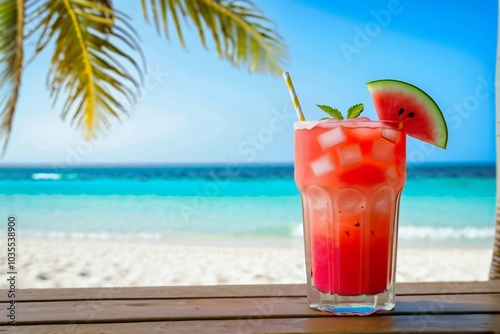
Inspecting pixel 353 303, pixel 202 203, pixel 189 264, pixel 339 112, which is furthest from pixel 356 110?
pixel 202 203

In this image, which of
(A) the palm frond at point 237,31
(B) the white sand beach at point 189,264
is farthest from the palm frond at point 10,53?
(B) the white sand beach at point 189,264

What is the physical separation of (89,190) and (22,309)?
16868 mm

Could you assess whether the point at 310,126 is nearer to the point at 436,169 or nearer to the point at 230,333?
the point at 230,333

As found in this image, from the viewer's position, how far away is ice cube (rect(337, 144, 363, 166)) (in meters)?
1.10

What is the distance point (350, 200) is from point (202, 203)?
1364 centimetres

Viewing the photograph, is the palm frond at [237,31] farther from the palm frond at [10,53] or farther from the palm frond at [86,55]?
the palm frond at [10,53]

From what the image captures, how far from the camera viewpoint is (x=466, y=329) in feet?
3.07

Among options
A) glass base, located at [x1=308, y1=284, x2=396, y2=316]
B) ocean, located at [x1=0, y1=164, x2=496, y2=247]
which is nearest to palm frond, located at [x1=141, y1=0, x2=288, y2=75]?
glass base, located at [x1=308, y1=284, x2=396, y2=316]

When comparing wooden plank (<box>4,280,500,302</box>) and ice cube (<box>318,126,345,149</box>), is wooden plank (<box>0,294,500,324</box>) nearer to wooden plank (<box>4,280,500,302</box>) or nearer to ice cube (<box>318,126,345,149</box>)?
wooden plank (<box>4,280,500,302</box>)

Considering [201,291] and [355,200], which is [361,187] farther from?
[201,291]

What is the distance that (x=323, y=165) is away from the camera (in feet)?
3.72

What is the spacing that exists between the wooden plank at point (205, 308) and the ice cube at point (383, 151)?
0.97 ft

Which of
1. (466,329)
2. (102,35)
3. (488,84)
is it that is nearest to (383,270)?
(466,329)

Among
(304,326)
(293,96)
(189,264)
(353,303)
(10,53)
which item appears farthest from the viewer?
(189,264)
